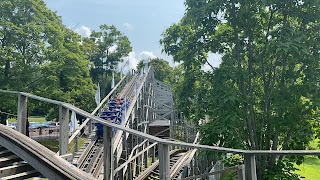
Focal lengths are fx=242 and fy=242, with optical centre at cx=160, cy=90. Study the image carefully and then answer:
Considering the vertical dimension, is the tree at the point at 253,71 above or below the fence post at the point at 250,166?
above

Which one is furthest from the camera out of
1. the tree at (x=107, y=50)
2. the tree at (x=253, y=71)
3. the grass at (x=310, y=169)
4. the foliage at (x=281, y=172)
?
the tree at (x=107, y=50)

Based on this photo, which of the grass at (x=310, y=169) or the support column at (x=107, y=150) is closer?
the support column at (x=107, y=150)

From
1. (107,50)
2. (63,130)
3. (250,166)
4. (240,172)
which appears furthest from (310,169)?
(107,50)

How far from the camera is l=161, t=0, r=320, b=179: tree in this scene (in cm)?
691

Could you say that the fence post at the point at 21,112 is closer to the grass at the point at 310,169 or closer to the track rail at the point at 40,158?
the track rail at the point at 40,158

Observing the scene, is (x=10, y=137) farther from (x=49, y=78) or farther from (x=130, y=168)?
(x=49, y=78)

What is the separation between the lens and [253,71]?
8.73 metres

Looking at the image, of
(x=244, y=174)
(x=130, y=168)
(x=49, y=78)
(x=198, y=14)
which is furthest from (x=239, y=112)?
(x=49, y=78)

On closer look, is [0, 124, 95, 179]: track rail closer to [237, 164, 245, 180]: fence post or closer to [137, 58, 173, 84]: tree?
[237, 164, 245, 180]: fence post

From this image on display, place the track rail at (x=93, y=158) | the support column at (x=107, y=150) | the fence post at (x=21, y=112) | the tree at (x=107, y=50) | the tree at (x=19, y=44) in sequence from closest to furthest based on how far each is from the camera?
the support column at (x=107, y=150)
the fence post at (x=21, y=112)
the track rail at (x=93, y=158)
the tree at (x=19, y=44)
the tree at (x=107, y=50)

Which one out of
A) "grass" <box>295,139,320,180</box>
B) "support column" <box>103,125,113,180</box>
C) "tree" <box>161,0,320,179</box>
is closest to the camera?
"support column" <box>103,125,113,180</box>

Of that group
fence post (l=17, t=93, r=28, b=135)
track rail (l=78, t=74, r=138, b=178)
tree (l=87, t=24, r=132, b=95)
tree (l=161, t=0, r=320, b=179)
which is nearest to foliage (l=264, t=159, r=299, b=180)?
tree (l=161, t=0, r=320, b=179)

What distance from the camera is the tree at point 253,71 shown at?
691cm

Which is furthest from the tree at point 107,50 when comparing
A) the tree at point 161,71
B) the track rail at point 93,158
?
the track rail at point 93,158
